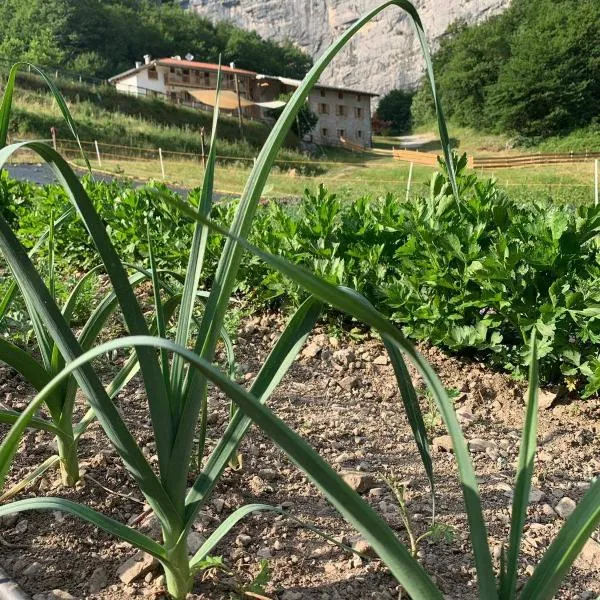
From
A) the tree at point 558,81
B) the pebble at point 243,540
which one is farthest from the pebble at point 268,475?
the tree at point 558,81

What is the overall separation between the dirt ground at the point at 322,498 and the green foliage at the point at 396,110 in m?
65.8

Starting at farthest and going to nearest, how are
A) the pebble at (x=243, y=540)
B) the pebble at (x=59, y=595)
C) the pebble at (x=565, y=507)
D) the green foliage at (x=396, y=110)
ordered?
the green foliage at (x=396, y=110) → the pebble at (x=565, y=507) → the pebble at (x=243, y=540) → the pebble at (x=59, y=595)

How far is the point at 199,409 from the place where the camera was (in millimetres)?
1029

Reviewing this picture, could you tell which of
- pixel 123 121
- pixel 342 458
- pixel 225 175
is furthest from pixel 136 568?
pixel 123 121

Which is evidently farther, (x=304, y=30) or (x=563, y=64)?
(x=304, y=30)

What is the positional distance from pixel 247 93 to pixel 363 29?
3678cm

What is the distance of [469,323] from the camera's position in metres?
2.66

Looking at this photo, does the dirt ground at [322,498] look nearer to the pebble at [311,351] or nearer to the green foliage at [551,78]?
the pebble at [311,351]

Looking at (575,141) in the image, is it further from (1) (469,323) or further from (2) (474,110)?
(1) (469,323)

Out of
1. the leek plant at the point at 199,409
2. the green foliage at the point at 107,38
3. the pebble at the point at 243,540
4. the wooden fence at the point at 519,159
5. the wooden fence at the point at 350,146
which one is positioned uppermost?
the green foliage at the point at 107,38

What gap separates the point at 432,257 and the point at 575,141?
3858cm

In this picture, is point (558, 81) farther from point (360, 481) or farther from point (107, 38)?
point (107, 38)

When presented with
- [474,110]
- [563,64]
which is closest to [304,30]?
[474,110]

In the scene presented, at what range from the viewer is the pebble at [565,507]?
64.4 inches
